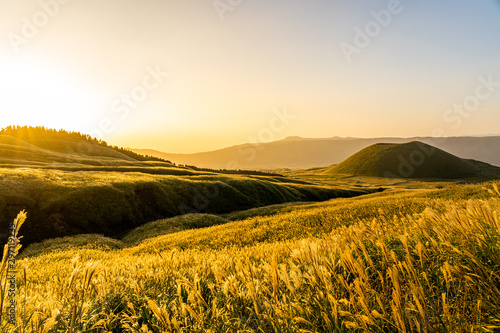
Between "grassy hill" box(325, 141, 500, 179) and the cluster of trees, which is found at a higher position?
the cluster of trees

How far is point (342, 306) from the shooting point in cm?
222

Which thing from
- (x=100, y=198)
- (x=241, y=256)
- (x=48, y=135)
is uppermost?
(x=48, y=135)

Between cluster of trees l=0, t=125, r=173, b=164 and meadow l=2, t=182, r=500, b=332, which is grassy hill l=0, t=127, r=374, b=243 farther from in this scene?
cluster of trees l=0, t=125, r=173, b=164

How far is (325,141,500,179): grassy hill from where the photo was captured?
15612 cm

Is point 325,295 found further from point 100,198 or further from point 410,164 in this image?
point 410,164

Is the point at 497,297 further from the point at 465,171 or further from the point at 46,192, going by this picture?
the point at 465,171

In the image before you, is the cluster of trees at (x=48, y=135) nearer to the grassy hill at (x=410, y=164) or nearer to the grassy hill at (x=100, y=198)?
the grassy hill at (x=100, y=198)

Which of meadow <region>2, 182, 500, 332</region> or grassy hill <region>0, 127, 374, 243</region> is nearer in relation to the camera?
meadow <region>2, 182, 500, 332</region>

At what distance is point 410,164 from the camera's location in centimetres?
17475

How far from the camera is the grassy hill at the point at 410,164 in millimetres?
156125

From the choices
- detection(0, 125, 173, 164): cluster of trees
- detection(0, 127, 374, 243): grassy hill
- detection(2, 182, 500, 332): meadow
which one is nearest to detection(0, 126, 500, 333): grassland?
detection(2, 182, 500, 332): meadow

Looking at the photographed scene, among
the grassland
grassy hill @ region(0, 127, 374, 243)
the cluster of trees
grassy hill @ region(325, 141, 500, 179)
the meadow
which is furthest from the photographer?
grassy hill @ region(325, 141, 500, 179)

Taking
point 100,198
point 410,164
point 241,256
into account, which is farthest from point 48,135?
point 410,164

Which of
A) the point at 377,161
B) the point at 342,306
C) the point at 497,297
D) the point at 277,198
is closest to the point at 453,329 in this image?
the point at 497,297
